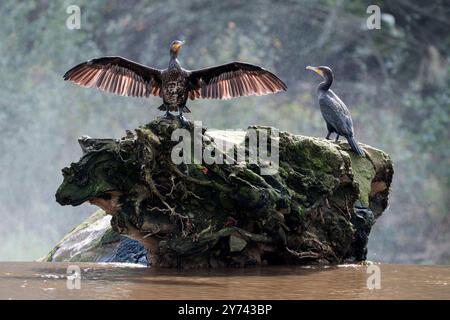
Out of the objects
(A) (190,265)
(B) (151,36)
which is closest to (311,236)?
(A) (190,265)

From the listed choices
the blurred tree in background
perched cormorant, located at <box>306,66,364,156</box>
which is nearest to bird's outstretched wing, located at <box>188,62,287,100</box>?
perched cormorant, located at <box>306,66,364,156</box>

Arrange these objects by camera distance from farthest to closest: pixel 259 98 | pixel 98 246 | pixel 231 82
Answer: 1. pixel 259 98
2. pixel 98 246
3. pixel 231 82

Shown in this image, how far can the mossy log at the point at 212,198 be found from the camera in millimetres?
6598

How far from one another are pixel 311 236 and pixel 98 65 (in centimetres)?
241

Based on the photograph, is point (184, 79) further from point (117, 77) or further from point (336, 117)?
point (336, 117)

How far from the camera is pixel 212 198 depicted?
22.5 feet

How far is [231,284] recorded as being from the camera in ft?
18.9

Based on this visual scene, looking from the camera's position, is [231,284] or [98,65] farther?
[98,65]

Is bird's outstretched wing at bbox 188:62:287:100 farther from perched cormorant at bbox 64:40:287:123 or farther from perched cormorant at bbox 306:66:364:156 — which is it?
perched cormorant at bbox 306:66:364:156

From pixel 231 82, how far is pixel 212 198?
135cm

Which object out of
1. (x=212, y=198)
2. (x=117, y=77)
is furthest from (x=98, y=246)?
(x=212, y=198)

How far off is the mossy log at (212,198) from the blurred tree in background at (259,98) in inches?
414

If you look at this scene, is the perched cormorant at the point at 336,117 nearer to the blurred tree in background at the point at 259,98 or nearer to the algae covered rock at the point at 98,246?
the algae covered rock at the point at 98,246
